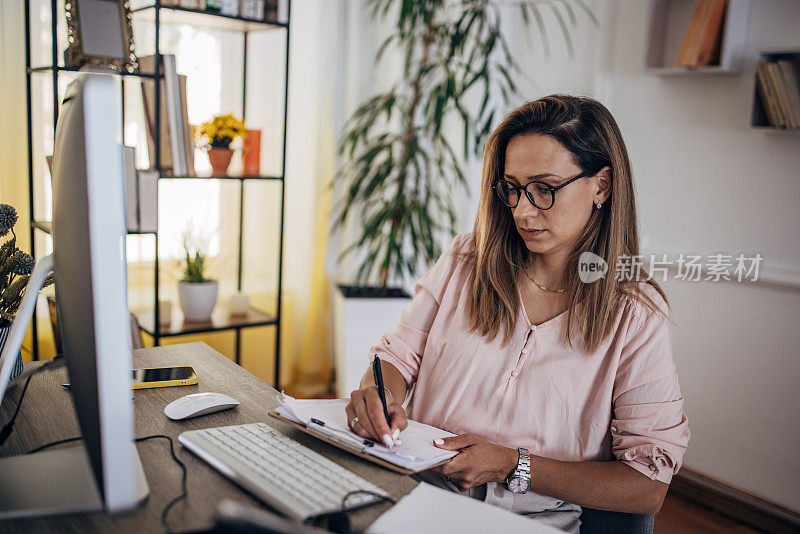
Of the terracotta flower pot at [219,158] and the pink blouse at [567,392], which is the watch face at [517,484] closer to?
the pink blouse at [567,392]

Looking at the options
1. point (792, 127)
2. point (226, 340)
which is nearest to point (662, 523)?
point (792, 127)

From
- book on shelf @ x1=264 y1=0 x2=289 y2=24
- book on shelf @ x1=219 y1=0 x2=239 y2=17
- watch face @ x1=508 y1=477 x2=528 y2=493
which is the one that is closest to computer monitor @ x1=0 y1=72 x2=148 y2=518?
watch face @ x1=508 y1=477 x2=528 y2=493

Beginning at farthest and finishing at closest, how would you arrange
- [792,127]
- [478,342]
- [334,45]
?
1. [334,45]
2. [792,127]
3. [478,342]

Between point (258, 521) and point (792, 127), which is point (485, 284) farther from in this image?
point (792, 127)

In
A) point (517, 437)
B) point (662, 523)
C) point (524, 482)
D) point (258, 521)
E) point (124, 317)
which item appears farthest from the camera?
point (662, 523)

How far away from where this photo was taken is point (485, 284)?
1518 mm

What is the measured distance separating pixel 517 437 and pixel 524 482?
14 cm

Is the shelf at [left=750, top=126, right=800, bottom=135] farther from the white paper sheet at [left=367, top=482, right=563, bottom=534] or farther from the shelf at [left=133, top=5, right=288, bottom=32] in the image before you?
the white paper sheet at [left=367, top=482, right=563, bottom=534]

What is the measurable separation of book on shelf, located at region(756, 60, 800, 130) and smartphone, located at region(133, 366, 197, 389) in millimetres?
1975

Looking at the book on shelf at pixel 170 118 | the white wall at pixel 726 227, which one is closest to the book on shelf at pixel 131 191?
the book on shelf at pixel 170 118

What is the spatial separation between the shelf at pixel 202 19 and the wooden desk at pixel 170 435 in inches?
55.1

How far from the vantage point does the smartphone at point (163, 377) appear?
1382 millimetres

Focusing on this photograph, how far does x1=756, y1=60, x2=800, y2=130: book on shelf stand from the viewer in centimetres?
225

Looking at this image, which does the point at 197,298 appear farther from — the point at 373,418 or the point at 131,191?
the point at 373,418
